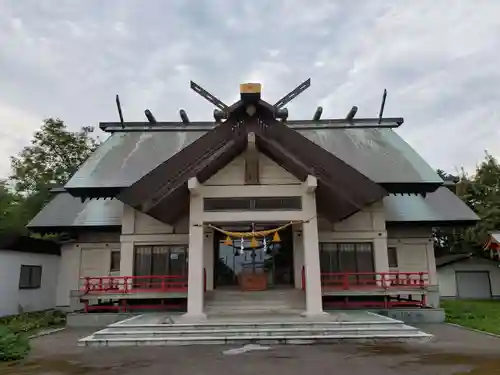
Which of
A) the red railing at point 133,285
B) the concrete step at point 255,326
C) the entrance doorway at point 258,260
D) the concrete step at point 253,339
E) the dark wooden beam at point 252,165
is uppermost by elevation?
the dark wooden beam at point 252,165

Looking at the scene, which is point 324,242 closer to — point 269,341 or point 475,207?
point 269,341

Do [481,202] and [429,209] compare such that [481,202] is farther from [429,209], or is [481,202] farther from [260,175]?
[260,175]

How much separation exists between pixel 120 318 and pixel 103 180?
4.59 metres

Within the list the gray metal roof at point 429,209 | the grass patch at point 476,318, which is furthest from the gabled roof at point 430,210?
the grass patch at point 476,318

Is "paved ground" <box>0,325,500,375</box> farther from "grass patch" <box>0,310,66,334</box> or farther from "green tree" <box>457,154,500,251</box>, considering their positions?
"green tree" <box>457,154,500,251</box>

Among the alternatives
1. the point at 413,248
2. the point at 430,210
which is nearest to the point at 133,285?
the point at 413,248

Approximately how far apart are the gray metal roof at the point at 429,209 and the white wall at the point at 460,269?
8712 mm

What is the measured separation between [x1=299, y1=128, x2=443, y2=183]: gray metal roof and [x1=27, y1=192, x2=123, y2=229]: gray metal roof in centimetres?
821

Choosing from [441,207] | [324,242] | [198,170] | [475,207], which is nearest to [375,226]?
[324,242]

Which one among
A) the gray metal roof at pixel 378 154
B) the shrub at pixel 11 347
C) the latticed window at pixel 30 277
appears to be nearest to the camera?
the shrub at pixel 11 347

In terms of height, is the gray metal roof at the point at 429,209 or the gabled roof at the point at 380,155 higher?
the gabled roof at the point at 380,155

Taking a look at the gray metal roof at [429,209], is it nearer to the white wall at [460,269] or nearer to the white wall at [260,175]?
the white wall at [260,175]

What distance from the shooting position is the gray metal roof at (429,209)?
14.2 meters

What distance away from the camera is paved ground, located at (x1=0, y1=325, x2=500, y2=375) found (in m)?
5.93
